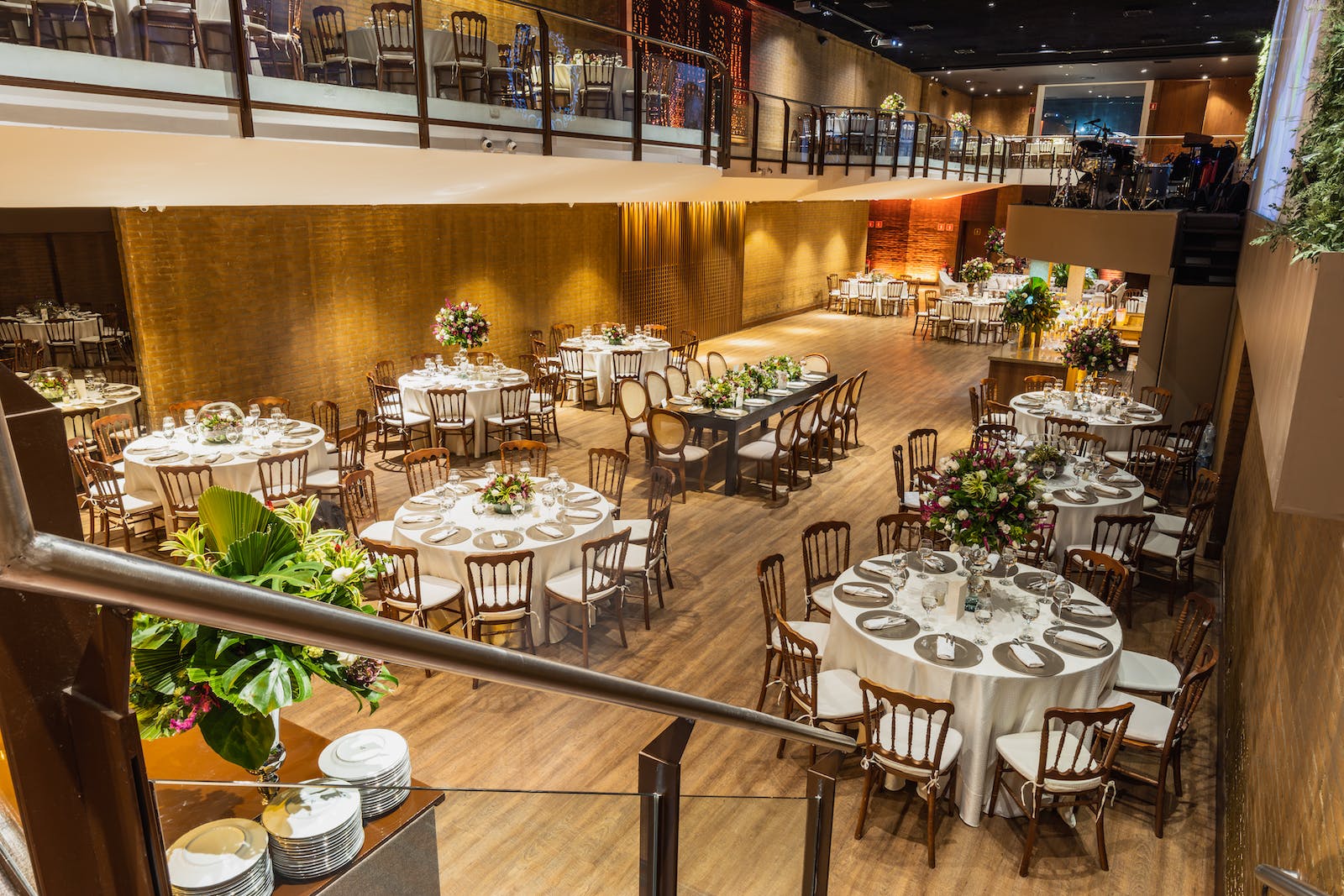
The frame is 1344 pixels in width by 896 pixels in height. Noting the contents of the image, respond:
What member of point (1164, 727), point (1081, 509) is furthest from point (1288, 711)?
point (1081, 509)

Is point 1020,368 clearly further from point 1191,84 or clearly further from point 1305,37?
point 1191,84

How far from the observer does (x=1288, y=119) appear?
16.9 feet

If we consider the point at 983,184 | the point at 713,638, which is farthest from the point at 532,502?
the point at 983,184

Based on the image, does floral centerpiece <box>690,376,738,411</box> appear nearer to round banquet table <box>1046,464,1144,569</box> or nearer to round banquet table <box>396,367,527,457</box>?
round banquet table <box>396,367,527,457</box>

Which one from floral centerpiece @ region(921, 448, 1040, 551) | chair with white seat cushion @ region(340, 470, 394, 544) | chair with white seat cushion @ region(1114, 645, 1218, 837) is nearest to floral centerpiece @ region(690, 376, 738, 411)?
chair with white seat cushion @ region(340, 470, 394, 544)

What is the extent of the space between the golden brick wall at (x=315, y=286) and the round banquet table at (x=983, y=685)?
7825 millimetres

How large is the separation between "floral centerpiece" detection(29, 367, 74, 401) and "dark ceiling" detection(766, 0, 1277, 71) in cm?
1383

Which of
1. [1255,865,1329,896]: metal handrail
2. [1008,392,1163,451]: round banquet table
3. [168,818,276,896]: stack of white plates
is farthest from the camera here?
[1008,392,1163,451]: round banquet table

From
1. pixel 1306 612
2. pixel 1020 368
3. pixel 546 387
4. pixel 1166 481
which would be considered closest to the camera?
pixel 1306 612

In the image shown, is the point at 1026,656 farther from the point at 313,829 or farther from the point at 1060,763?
the point at 313,829

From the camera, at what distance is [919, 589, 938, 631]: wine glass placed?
192 inches

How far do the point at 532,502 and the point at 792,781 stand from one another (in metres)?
2.79

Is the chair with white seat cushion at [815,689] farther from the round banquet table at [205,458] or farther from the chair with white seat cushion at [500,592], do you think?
the round banquet table at [205,458]

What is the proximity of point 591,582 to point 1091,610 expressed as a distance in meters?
3.10
